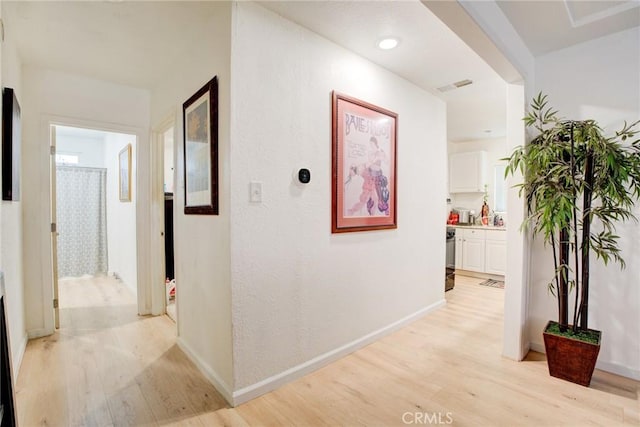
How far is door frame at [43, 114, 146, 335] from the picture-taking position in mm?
2908

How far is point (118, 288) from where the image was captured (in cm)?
451

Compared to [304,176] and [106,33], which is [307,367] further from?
[106,33]

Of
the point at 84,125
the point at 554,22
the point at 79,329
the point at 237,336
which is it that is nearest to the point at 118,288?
the point at 79,329

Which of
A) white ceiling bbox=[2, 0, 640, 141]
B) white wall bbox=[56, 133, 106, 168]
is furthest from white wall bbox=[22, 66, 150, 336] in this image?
white wall bbox=[56, 133, 106, 168]

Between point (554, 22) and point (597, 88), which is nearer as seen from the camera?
point (554, 22)

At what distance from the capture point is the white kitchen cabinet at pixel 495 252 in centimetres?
487

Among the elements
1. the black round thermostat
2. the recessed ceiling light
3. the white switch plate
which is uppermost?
the recessed ceiling light

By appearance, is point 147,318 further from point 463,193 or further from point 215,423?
point 463,193

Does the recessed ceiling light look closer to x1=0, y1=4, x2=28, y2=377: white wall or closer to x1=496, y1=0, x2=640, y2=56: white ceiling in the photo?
x1=496, y1=0, x2=640, y2=56: white ceiling

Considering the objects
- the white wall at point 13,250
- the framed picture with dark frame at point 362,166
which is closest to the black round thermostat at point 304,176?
the framed picture with dark frame at point 362,166

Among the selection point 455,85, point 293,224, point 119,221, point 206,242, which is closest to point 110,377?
point 206,242

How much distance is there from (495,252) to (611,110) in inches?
121

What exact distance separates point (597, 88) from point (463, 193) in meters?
3.76

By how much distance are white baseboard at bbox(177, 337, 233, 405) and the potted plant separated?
2.19 metres
